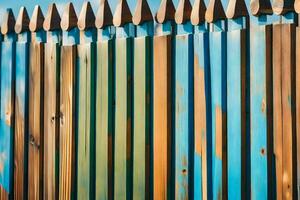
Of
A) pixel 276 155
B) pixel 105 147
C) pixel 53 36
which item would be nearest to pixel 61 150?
pixel 105 147

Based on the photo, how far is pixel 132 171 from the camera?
423 cm

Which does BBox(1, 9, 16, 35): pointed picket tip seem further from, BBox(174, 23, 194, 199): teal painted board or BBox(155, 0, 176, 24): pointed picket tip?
BBox(174, 23, 194, 199): teal painted board

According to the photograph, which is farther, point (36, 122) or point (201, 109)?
point (36, 122)

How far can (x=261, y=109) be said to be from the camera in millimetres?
3566

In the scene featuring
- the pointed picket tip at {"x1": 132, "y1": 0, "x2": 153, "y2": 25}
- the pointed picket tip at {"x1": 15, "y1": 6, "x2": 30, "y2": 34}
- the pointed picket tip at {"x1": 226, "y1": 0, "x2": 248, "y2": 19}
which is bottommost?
the pointed picket tip at {"x1": 226, "y1": 0, "x2": 248, "y2": 19}

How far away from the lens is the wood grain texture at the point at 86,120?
4.40m

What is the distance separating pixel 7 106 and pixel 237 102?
1.94 metres

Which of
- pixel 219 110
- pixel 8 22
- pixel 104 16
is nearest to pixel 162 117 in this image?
pixel 219 110

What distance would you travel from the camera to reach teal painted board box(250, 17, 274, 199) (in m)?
3.54

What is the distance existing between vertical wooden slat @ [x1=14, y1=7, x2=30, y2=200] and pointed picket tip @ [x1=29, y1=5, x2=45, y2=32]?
11cm

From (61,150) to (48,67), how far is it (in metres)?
0.55

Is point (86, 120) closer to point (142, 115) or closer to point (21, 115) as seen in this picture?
point (142, 115)

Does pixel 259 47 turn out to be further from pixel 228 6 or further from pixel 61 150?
pixel 61 150

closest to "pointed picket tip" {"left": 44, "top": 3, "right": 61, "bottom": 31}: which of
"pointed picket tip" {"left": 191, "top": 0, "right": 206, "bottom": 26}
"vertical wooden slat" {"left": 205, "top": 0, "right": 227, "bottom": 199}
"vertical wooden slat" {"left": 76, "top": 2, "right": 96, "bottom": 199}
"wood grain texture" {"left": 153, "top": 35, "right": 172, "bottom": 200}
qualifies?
"vertical wooden slat" {"left": 76, "top": 2, "right": 96, "bottom": 199}
